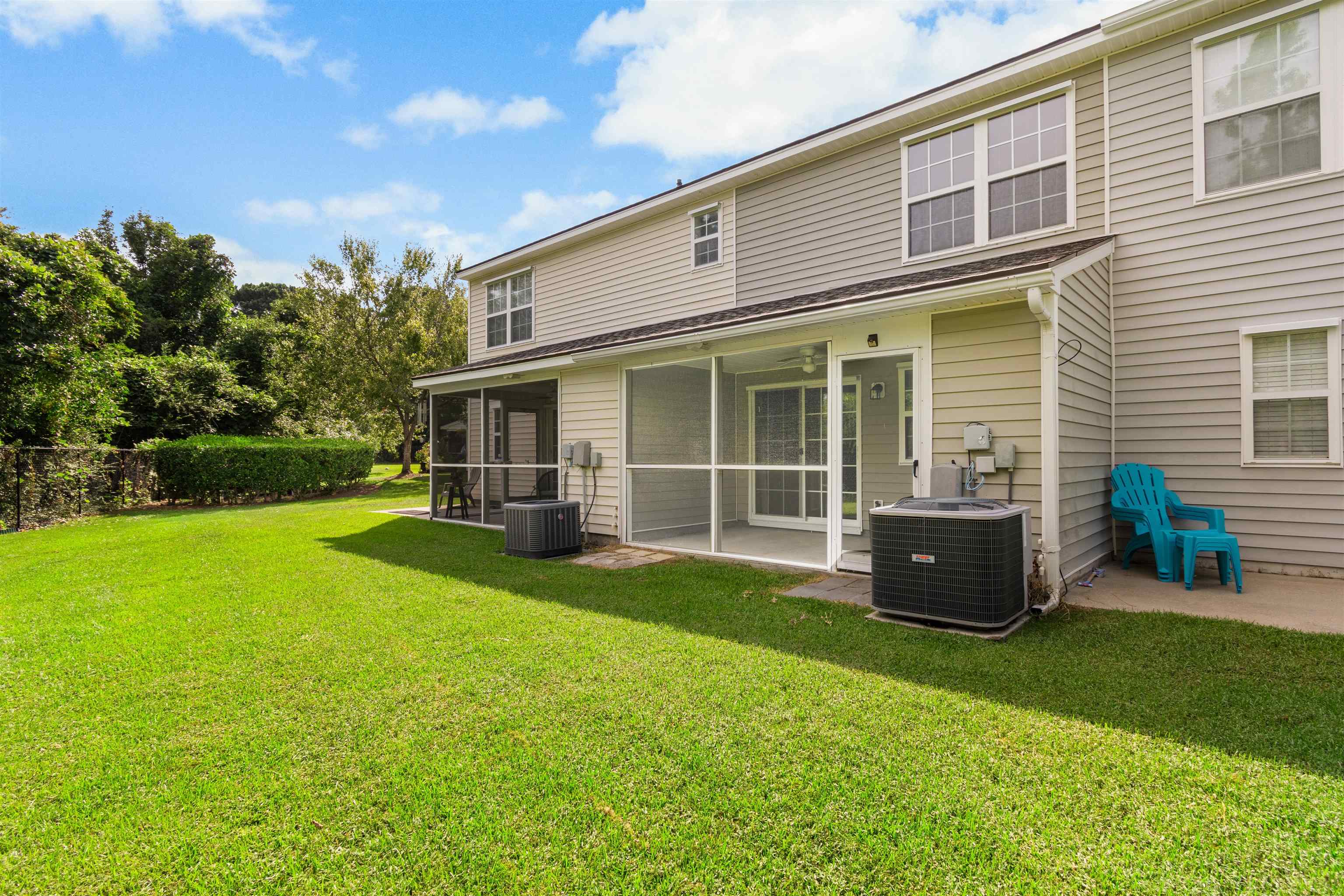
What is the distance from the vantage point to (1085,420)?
209 inches

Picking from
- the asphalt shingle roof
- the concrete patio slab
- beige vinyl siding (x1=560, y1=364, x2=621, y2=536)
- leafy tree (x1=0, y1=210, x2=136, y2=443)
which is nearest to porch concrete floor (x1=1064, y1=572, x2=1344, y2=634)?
the concrete patio slab

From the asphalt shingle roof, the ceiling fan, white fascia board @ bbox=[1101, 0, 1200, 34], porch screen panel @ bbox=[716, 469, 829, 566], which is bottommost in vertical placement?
porch screen panel @ bbox=[716, 469, 829, 566]

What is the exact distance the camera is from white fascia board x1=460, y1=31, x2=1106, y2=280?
601 centimetres

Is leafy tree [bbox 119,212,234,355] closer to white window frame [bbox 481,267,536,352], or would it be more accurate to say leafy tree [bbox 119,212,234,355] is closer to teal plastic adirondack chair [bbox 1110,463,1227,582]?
white window frame [bbox 481,267,536,352]

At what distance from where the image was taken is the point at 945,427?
522 cm

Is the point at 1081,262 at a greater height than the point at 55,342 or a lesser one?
lesser

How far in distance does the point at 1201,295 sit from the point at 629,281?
751 centimetres

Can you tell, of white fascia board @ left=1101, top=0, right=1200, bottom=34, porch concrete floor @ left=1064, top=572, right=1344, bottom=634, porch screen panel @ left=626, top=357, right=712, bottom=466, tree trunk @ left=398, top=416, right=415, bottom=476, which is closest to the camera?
porch concrete floor @ left=1064, top=572, right=1344, bottom=634

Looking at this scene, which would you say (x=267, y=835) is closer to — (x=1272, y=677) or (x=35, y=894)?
(x=35, y=894)

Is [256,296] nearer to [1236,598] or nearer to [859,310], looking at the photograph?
[859,310]

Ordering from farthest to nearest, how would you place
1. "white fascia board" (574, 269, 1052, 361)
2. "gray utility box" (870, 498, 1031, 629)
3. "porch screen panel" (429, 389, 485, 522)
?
1. "porch screen panel" (429, 389, 485, 522)
2. "white fascia board" (574, 269, 1052, 361)
3. "gray utility box" (870, 498, 1031, 629)

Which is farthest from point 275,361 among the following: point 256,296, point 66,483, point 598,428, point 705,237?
point 256,296

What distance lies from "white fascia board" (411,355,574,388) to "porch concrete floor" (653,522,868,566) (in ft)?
9.88

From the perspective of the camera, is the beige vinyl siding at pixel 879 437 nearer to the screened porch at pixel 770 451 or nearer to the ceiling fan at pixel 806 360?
the screened porch at pixel 770 451
